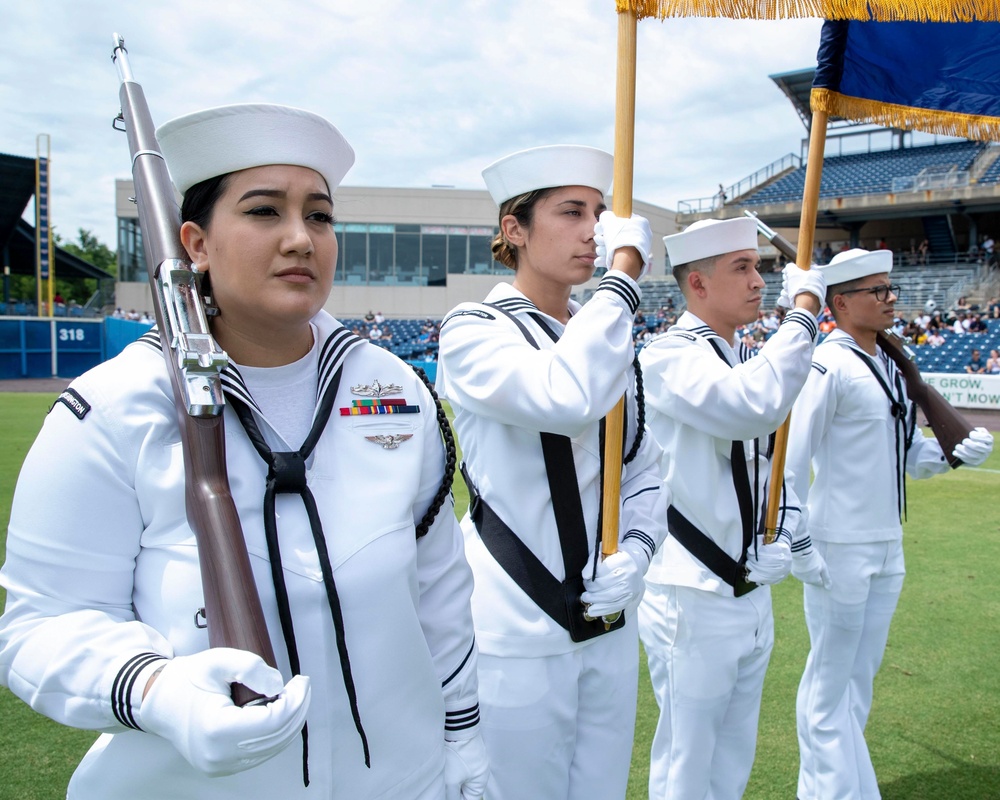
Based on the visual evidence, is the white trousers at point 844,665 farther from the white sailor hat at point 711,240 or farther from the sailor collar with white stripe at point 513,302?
the sailor collar with white stripe at point 513,302

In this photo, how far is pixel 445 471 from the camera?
1.76 metres

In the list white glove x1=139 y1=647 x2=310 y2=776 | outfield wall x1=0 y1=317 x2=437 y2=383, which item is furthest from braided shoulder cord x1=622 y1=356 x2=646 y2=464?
outfield wall x1=0 y1=317 x2=437 y2=383

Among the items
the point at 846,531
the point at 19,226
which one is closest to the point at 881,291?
the point at 846,531

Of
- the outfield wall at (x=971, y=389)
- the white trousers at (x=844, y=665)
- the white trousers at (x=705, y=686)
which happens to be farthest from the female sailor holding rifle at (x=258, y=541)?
the outfield wall at (x=971, y=389)

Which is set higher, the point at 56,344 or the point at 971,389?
the point at 56,344

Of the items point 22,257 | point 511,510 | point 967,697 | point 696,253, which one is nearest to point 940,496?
point 967,697

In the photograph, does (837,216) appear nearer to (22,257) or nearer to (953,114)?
(953,114)

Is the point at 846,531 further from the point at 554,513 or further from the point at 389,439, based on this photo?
the point at 389,439

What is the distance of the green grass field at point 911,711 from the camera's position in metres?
3.23

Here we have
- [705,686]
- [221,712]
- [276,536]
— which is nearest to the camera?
[221,712]

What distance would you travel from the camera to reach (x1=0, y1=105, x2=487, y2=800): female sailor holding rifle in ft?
4.00

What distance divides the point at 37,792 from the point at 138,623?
2351 millimetres

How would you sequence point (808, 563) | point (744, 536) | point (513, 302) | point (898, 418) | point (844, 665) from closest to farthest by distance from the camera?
1. point (513, 302)
2. point (744, 536)
3. point (808, 563)
4. point (844, 665)
5. point (898, 418)

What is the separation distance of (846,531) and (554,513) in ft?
5.88
